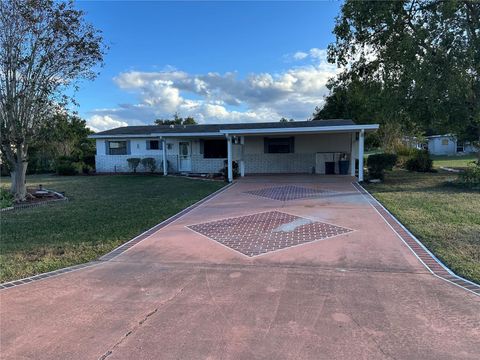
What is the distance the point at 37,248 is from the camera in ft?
20.2

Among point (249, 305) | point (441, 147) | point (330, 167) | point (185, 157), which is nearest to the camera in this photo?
point (249, 305)

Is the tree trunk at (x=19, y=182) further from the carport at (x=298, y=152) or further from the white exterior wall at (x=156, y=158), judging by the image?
the white exterior wall at (x=156, y=158)

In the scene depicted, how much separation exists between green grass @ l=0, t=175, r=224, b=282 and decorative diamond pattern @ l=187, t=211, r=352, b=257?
1670 millimetres

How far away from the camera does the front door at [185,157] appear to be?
2183 cm

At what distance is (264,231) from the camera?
7160mm

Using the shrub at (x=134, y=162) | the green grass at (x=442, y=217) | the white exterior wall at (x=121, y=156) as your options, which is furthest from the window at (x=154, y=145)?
the green grass at (x=442, y=217)

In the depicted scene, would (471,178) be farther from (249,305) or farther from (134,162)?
(134,162)

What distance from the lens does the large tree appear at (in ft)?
40.4

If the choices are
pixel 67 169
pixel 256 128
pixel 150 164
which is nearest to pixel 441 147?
pixel 256 128

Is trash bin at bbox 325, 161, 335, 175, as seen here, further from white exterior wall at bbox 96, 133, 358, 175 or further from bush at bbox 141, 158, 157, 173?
bush at bbox 141, 158, 157, 173

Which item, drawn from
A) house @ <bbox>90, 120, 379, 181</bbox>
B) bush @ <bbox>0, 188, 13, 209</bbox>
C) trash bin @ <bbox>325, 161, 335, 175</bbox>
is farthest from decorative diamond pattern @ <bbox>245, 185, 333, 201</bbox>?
bush @ <bbox>0, 188, 13, 209</bbox>

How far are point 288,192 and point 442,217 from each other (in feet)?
17.9

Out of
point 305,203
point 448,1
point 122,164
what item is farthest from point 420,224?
point 122,164

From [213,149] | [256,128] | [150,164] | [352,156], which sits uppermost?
[256,128]
